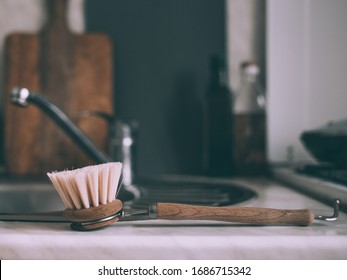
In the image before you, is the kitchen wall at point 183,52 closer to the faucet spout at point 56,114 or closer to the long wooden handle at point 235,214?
the faucet spout at point 56,114

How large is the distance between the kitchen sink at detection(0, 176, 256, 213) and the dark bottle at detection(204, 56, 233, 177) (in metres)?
0.06

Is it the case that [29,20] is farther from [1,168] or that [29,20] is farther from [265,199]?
[265,199]

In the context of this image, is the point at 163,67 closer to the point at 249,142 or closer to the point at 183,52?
the point at 183,52

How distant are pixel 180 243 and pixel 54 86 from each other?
2.15ft

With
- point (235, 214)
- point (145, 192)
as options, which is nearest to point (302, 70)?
point (145, 192)

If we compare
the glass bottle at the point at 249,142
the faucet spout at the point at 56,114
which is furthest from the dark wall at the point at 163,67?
the faucet spout at the point at 56,114

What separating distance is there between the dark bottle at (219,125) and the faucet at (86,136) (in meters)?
0.18

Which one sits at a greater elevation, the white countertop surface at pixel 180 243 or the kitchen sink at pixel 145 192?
the white countertop surface at pixel 180 243

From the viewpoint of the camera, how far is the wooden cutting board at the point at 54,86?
36.9 inches

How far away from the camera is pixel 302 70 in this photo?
0.98 meters

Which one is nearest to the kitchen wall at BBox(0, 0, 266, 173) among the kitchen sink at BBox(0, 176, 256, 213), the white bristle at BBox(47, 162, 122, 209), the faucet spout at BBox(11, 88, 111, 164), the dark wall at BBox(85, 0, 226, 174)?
the dark wall at BBox(85, 0, 226, 174)

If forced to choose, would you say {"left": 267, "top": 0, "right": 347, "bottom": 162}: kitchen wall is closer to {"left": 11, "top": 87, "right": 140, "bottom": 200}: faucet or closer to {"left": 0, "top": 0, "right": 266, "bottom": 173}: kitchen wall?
{"left": 0, "top": 0, "right": 266, "bottom": 173}: kitchen wall

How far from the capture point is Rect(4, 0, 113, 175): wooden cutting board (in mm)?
938

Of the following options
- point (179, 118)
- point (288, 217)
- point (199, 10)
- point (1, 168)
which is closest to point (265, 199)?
point (288, 217)
